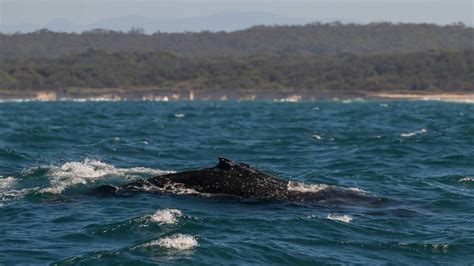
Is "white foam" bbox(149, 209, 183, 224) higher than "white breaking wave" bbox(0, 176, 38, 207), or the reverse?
"white foam" bbox(149, 209, 183, 224)

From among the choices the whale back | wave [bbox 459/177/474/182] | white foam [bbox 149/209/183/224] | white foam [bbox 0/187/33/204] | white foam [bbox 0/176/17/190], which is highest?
the whale back

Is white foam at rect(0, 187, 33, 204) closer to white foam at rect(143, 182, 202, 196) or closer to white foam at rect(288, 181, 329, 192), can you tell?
white foam at rect(143, 182, 202, 196)

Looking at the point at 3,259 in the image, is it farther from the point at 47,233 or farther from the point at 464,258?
the point at 464,258

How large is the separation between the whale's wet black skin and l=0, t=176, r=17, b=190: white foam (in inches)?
115

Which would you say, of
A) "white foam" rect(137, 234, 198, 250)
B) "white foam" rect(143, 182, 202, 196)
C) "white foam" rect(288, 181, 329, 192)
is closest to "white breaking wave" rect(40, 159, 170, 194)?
"white foam" rect(143, 182, 202, 196)

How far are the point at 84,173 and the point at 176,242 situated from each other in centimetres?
1029

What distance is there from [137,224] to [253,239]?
7.87ft

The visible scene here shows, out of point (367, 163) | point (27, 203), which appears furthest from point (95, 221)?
point (367, 163)

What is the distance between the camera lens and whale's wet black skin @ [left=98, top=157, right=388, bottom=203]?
890 inches

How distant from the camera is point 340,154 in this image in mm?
37750

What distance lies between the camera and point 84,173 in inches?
1078

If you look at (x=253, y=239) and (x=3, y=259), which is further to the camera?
(x=253, y=239)

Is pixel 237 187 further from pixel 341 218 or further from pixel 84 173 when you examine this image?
pixel 84 173

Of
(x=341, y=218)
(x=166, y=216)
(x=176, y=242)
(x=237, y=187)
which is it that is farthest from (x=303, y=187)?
(x=176, y=242)
